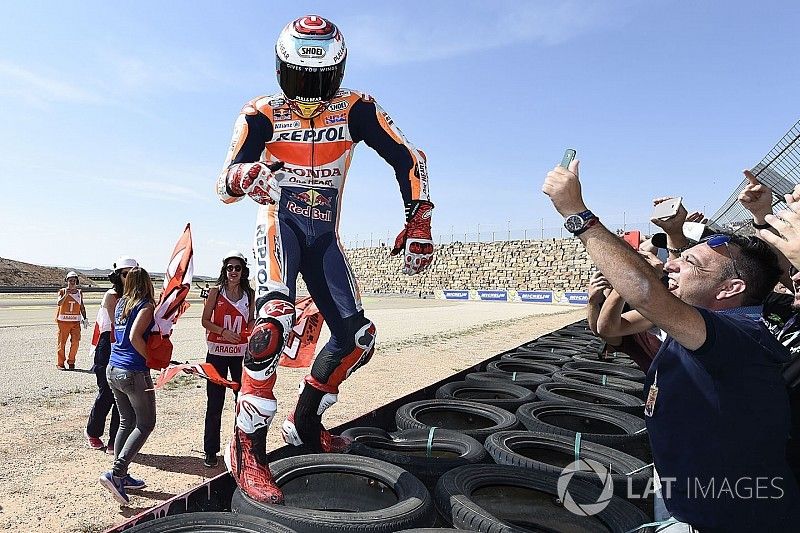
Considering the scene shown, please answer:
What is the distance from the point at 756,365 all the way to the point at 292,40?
261 cm

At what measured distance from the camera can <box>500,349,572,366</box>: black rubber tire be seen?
677cm

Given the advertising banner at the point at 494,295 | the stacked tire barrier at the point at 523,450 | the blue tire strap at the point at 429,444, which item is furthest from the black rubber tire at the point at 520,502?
the advertising banner at the point at 494,295

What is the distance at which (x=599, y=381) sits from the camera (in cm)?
552

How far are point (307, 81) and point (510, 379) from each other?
3.71 m

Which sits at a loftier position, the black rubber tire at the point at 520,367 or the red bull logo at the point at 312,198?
the red bull logo at the point at 312,198

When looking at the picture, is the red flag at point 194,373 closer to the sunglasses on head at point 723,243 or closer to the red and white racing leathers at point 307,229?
the red and white racing leathers at point 307,229

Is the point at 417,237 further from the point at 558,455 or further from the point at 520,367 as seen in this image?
the point at 520,367

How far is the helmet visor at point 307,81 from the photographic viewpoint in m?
2.87

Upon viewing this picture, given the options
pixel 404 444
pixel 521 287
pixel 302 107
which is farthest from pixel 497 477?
pixel 521 287

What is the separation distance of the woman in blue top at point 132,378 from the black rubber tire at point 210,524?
4.88 feet

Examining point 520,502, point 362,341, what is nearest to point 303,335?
point 362,341

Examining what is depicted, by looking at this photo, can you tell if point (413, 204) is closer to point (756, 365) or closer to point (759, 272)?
point (759, 272)

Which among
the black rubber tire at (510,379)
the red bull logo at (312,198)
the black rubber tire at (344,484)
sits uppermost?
the red bull logo at (312,198)

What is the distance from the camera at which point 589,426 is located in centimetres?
433
